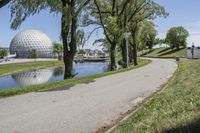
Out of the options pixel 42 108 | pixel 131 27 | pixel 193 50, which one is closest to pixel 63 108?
pixel 42 108

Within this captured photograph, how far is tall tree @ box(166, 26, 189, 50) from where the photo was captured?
4626 inches

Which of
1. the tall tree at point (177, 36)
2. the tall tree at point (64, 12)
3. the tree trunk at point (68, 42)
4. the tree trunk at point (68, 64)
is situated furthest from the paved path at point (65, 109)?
the tall tree at point (177, 36)

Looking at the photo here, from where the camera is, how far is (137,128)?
26.2 feet

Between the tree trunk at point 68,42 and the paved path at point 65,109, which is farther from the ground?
the tree trunk at point 68,42

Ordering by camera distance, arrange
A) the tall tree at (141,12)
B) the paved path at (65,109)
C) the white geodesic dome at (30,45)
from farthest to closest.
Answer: the white geodesic dome at (30,45), the tall tree at (141,12), the paved path at (65,109)

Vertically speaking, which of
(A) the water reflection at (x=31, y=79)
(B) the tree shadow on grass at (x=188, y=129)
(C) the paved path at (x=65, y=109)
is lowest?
(A) the water reflection at (x=31, y=79)

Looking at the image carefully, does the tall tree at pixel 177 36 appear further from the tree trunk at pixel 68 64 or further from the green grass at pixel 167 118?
the green grass at pixel 167 118

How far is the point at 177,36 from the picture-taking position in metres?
119

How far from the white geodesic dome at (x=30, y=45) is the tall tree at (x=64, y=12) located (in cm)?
13268

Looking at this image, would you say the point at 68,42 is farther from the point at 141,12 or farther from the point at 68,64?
the point at 141,12

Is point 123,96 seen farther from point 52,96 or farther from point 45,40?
point 45,40

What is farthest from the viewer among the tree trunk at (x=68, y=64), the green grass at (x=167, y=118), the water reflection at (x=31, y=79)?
the water reflection at (x=31, y=79)

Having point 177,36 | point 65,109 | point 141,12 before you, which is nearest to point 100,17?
point 141,12

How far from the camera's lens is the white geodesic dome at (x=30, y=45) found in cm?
15938
